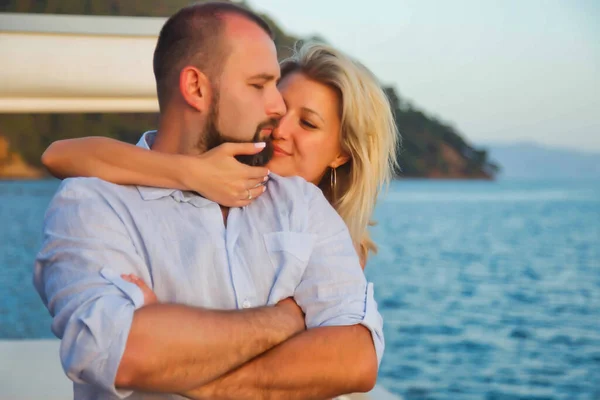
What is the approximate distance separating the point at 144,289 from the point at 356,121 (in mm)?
1046

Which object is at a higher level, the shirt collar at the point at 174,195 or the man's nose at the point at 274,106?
the man's nose at the point at 274,106

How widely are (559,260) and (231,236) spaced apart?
3865 cm

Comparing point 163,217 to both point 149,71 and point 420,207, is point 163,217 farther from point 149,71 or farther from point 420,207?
point 420,207

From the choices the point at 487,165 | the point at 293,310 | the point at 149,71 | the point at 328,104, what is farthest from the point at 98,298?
the point at 487,165

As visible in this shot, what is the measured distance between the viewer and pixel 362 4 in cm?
4909

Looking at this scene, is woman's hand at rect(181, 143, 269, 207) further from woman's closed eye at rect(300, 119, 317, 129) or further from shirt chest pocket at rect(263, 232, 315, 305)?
woman's closed eye at rect(300, 119, 317, 129)

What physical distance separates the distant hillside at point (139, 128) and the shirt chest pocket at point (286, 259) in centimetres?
1595

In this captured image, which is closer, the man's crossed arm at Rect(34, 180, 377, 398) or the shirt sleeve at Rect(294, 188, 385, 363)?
the man's crossed arm at Rect(34, 180, 377, 398)

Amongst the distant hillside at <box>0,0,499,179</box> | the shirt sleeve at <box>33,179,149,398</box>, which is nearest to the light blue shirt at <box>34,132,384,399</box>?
the shirt sleeve at <box>33,179,149,398</box>

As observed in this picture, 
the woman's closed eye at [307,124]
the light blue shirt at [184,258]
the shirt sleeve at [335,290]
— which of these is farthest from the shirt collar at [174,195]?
the woman's closed eye at [307,124]

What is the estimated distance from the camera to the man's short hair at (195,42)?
1.87 m

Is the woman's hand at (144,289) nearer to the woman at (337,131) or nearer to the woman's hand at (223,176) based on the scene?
the woman's hand at (223,176)

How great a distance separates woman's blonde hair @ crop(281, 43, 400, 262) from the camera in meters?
2.44

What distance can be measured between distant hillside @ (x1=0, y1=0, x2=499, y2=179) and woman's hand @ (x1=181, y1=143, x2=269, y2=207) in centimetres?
1587
